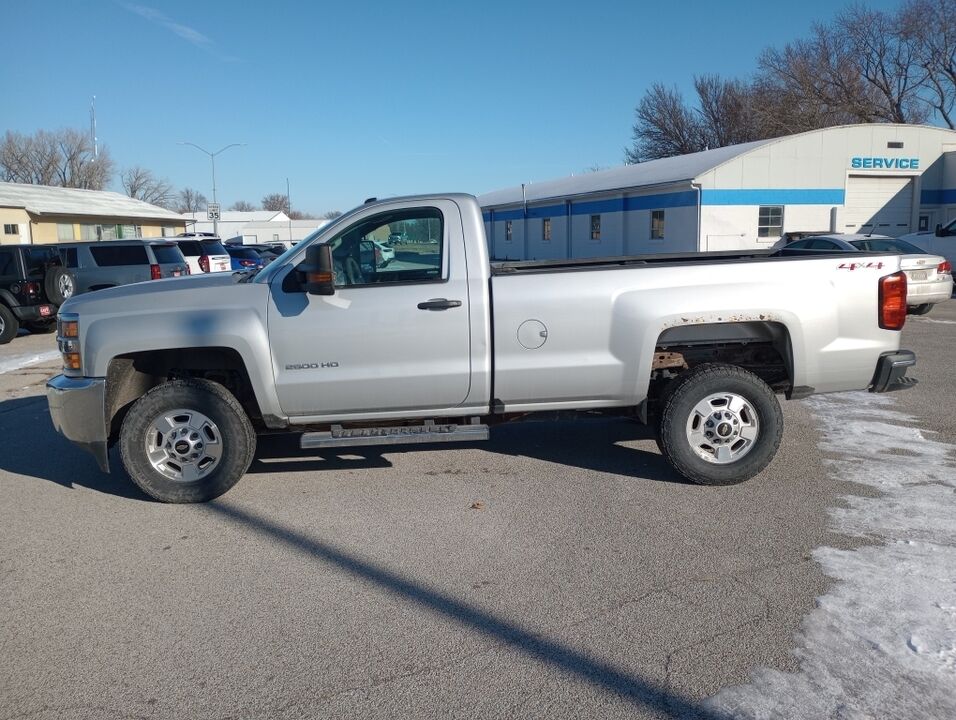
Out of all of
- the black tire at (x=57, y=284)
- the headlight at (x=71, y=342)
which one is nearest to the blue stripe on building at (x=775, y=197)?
the black tire at (x=57, y=284)


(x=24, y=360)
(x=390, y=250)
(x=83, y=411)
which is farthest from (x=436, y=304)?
(x=24, y=360)

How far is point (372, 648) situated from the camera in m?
3.73

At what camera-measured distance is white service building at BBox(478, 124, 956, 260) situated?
94.8 ft

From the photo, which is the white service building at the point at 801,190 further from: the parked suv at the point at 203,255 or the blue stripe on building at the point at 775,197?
the parked suv at the point at 203,255

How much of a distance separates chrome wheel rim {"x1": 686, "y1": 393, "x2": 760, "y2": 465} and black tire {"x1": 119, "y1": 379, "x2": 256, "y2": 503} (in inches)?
126

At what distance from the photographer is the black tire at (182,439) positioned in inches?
223

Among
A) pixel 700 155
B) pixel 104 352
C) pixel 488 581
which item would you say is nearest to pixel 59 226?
pixel 700 155

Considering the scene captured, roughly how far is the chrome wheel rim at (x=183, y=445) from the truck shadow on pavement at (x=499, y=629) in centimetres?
58

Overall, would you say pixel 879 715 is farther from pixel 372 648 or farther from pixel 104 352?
pixel 104 352

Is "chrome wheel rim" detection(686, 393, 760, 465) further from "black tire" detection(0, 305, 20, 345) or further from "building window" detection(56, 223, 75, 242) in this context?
"building window" detection(56, 223, 75, 242)

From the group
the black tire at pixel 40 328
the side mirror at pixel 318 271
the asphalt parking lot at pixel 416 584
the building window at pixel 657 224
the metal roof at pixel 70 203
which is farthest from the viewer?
the metal roof at pixel 70 203

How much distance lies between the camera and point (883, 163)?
29844 mm

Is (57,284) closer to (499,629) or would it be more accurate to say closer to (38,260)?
(38,260)

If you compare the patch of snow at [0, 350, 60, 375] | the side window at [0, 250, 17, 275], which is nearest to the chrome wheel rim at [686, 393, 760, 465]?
the patch of snow at [0, 350, 60, 375]
